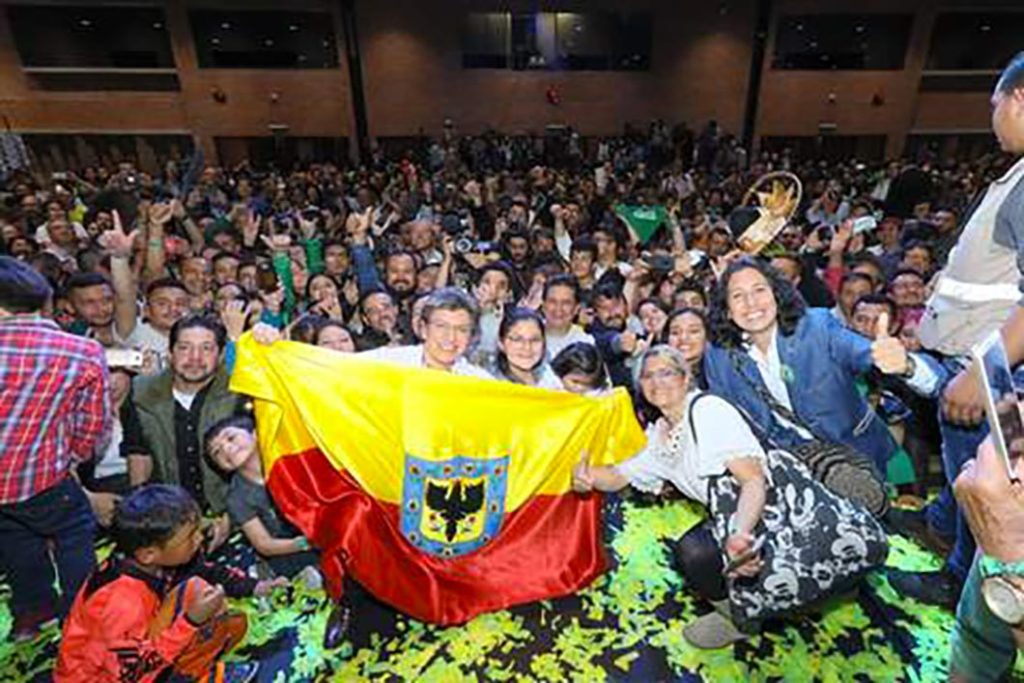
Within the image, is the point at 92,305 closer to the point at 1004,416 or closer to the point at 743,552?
the point at 743,552

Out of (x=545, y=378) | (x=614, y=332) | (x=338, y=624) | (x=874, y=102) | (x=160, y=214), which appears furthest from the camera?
(x=874, y=102)

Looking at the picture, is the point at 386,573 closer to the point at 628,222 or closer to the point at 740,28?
the point at 628,222

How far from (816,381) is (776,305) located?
14.8 inches

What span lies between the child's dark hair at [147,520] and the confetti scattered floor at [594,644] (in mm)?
834

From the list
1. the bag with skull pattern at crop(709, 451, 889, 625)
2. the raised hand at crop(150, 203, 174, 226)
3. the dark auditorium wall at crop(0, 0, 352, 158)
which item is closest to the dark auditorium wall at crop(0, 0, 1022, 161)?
the dark auditorium wall at crop(0, 0, 352, 158)

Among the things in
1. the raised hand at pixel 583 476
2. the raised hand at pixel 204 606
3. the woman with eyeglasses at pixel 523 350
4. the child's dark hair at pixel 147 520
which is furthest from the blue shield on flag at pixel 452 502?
the child's dark hair at pixel 147 520

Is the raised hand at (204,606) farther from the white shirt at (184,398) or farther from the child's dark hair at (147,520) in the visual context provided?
the white shirt at (184,398)

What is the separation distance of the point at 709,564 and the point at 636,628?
51cm

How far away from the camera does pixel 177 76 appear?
15539 millimetres

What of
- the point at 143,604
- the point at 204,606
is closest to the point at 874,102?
the point at 204,606

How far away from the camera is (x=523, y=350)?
2986 mm

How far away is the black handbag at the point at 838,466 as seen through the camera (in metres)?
2.45

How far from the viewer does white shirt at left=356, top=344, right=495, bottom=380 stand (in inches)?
111

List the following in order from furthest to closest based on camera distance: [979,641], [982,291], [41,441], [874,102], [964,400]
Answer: [874,102]
[41,441]
[982,291]
[964,400]
[979,641]
